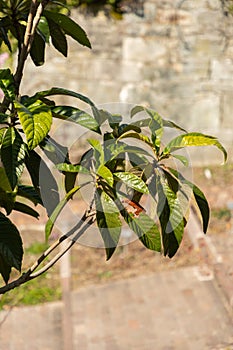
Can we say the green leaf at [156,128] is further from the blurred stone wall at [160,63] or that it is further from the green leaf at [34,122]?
the blurred stone wall at [160,63]

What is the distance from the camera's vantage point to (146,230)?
126cm

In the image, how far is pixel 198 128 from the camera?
21.2 ft

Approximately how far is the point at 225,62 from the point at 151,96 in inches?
34.4

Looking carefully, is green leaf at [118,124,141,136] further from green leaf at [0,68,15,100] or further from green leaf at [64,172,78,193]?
green leaf at [0,68,15,100]

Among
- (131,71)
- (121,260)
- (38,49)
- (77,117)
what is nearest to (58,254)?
(77,117)

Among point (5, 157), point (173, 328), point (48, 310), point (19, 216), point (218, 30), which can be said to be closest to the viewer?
point (5, 157)

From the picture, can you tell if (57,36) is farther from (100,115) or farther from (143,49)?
(143,49)

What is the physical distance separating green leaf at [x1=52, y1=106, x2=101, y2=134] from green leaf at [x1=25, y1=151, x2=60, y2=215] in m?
0.12

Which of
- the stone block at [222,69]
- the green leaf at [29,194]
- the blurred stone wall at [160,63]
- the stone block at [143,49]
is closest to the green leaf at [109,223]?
the green leaf at [29,194]

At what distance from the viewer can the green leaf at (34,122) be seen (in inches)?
44.2

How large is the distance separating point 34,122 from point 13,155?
82 mm

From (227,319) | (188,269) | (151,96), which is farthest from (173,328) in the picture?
(151,96)

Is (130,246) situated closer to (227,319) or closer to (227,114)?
(227,319)

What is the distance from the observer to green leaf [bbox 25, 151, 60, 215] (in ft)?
4.42
